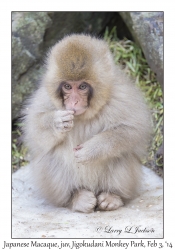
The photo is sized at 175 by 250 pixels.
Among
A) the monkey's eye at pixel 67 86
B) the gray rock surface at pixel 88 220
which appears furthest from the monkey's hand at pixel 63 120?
the gray rock surface at pixel 88 220

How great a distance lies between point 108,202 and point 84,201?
0.91ft

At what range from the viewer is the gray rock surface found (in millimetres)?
5438

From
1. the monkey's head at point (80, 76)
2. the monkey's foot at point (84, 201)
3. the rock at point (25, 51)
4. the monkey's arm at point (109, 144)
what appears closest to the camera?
the monkey's head at point (80, 76)

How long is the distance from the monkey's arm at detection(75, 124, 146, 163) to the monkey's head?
29 cm

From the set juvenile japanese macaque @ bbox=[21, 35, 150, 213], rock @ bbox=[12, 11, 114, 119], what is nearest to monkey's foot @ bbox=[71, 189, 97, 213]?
juvenile japanese macaque @ bbox=[21, 35, 150, 213]

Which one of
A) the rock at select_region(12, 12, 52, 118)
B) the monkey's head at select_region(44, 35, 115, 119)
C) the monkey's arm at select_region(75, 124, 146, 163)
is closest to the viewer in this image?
the monkey's head at select_region(44, 35, 115, 119)

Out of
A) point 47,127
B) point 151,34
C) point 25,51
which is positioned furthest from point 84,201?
point 25,51

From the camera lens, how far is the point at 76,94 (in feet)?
18.6

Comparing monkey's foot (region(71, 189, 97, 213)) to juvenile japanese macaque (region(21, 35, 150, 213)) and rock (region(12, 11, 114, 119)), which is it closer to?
juvenile japanese macaque (region(21, 35, 150, 213))

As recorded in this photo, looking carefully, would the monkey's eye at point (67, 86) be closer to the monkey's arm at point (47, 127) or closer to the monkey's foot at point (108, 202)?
the monkey's arm at point (47, 127)

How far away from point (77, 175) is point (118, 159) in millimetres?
517

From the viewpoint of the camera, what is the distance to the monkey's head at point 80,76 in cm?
567

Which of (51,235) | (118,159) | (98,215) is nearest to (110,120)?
(118,159)

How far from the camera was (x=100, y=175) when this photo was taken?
6.29 meters
